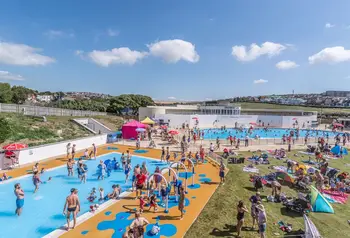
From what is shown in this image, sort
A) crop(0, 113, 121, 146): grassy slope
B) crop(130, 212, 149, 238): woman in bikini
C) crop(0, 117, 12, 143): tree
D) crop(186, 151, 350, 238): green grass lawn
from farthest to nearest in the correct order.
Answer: crop(0, 113, 121, 146): grassy slope
crop(0, 117, 12, 143): tree
crop(186, 151, 350, 238): green grass lawn
crop(130, 212, 149, 238): woman in bikini

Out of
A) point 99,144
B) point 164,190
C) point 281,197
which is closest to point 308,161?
point 281,197

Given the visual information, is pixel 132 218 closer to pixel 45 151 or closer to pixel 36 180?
pixel 36 180

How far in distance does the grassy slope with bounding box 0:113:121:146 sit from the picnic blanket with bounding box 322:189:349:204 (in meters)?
22.7

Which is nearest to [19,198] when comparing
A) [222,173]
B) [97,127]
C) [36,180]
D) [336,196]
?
[36,180]

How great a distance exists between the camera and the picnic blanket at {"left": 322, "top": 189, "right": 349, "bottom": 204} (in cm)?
1202

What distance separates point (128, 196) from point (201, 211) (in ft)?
13.1

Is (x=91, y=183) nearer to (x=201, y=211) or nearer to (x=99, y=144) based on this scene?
(x=201, y=211)

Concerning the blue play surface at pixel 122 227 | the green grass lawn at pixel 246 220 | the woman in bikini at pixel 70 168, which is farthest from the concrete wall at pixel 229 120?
the blue play surface at pixel 122 227

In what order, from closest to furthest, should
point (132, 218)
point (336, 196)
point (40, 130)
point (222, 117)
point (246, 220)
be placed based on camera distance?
point (132, 218), point (246, 220), point (336, 196), point (40, 130), point (222, 117)

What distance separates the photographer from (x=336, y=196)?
41.2 feet

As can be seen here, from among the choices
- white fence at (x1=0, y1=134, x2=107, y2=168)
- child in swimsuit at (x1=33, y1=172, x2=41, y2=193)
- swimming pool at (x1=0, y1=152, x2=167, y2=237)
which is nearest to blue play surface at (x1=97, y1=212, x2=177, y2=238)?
swimming pool at (x1=0, y1=152, x2=167, y2=237)

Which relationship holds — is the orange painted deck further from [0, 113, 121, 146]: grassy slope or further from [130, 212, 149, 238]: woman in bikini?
[0, 113, 121, 146]: grassy slope

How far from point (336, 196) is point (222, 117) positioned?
3390cm

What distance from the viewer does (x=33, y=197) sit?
1141 cm
